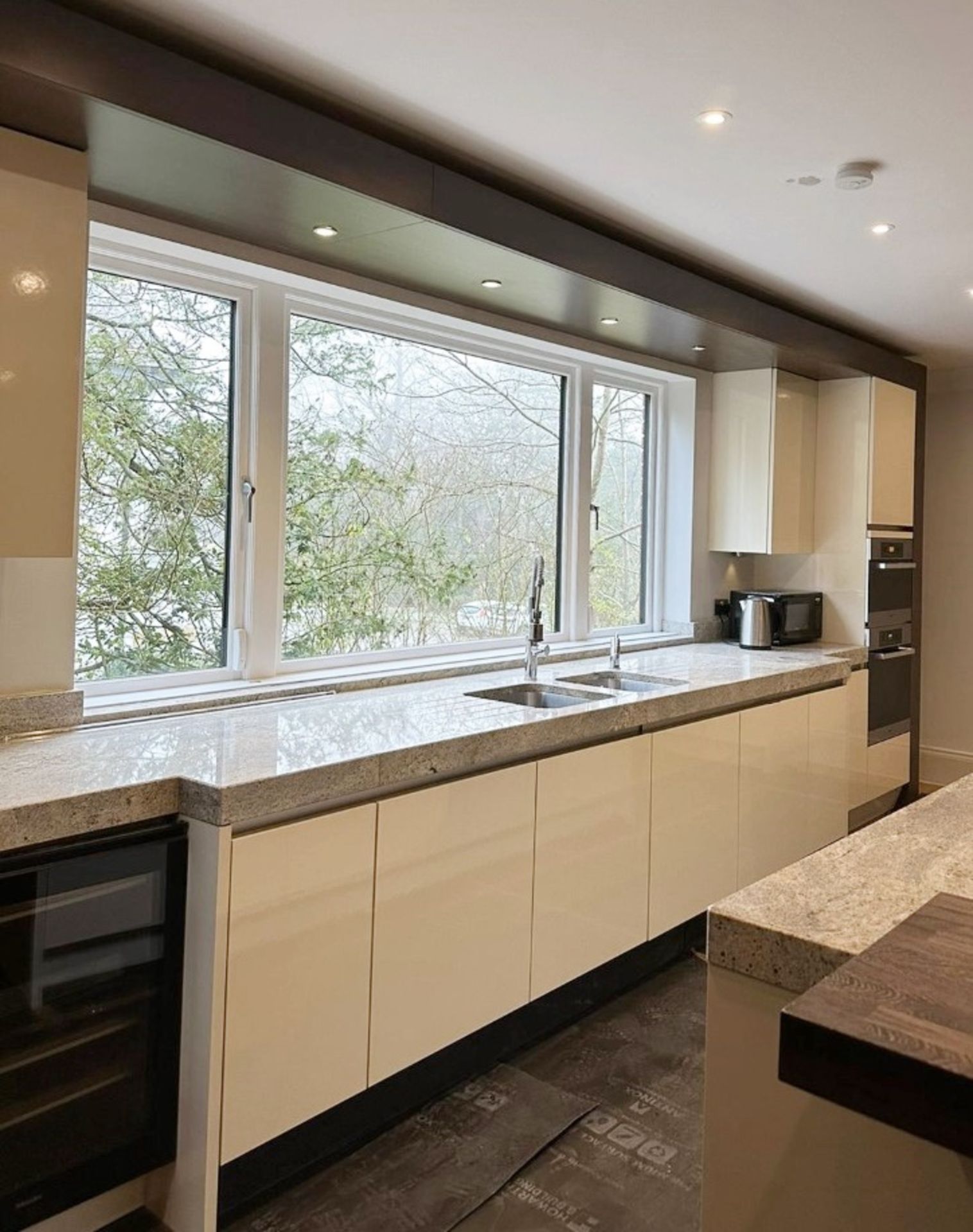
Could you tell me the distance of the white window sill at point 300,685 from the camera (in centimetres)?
248

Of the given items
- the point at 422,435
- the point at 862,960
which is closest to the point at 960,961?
the point at 862,960

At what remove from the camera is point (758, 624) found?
4.34 metres

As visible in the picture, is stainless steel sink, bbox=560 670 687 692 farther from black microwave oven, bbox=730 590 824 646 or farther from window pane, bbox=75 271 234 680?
window pane, bbox=75 271 234 680

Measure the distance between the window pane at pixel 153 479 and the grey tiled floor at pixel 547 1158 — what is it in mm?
1353

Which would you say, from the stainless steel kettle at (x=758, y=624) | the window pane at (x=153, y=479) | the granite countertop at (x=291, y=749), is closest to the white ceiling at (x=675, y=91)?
the window pane at (x=153, y=479)

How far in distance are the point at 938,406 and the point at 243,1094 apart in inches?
198

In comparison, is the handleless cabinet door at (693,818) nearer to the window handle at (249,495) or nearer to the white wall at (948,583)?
the window handle at (249,495)

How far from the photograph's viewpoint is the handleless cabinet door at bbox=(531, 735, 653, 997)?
2.60 meters

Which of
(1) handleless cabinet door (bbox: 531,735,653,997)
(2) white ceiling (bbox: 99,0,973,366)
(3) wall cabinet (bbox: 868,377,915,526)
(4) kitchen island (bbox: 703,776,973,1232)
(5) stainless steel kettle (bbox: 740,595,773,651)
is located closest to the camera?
(4) kitchen island (bbox: 703,776,973,1232)

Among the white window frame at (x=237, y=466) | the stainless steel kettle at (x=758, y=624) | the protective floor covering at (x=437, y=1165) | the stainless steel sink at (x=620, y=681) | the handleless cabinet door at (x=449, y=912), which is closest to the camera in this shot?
the protective floor covering at (x=437, y=1165)

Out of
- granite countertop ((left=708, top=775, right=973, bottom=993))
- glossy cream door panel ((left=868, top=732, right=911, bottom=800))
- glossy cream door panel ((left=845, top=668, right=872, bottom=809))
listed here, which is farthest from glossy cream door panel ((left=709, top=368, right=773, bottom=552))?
granite countertop ((left=708, top=775, right=973, bottom=993))

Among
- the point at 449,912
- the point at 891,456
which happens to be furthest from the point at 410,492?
the point at 891,456

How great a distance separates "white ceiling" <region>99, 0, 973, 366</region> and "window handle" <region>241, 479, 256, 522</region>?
3.46 feet

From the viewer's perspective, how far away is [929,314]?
4.06 m
